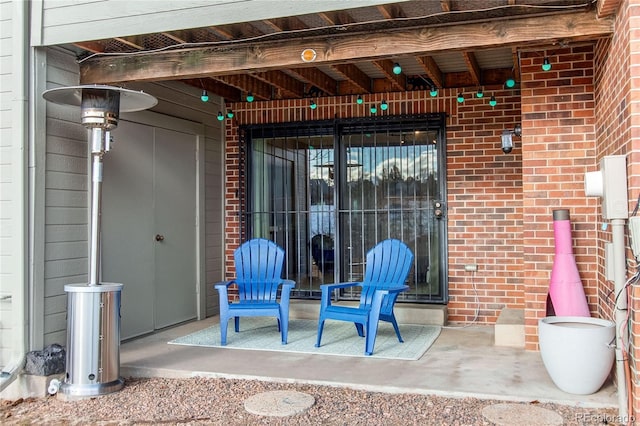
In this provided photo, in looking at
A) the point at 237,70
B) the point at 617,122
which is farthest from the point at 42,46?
the point at 617,122

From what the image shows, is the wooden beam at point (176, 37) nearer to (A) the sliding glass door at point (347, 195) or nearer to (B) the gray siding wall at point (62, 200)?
(B) the gray siding wall at point (62, 200)

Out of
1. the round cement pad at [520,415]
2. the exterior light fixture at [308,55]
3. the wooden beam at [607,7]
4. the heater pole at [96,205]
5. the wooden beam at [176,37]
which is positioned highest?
the wooden beam at [176,37]

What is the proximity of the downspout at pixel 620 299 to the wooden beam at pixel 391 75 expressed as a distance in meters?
2.20

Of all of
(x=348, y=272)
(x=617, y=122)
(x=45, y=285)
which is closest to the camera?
(x=617, y=122)

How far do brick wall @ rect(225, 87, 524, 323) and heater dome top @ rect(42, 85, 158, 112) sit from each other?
9.17 feet

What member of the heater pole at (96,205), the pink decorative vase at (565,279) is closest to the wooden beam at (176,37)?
the heater pole at (96,205)

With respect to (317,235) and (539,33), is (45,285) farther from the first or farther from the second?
(539,33)

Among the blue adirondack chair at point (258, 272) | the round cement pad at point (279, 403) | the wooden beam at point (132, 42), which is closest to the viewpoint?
the round cement pad at point (279, 403)

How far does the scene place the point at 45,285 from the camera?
3.79 m

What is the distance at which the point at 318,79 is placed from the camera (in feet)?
17.5

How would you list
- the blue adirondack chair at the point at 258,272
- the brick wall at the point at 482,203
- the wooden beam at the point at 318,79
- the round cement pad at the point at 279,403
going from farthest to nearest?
the brick wall at the point at 482,203
the blue adirondack chair at the point at 258,272
the wooden beam at the point at 318,79
the round cement pad at the point at 279,403

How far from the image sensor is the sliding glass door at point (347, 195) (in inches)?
222

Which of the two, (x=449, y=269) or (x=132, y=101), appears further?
(x=449, y=269)

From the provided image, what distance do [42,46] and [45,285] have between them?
1.61m
